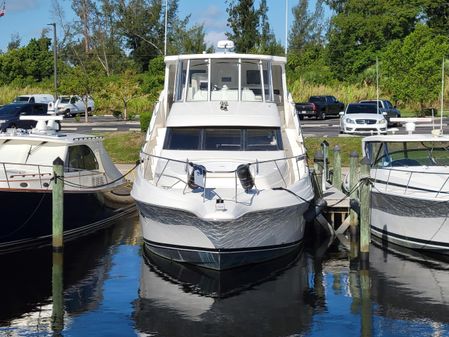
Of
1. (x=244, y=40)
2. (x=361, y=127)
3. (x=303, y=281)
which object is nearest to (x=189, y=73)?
(x=303, y=281)

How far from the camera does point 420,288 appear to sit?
14.5 metres

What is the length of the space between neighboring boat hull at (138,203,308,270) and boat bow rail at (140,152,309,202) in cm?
51

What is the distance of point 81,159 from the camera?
19.5 meters

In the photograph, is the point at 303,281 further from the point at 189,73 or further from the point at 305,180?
the point at 189,73

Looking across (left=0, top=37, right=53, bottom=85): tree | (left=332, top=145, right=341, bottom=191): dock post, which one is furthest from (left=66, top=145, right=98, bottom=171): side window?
(left=0, top=37, right=53, bottom=85): tree

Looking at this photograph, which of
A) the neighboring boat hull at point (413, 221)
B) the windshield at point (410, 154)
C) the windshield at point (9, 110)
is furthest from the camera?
the windshield at point (9, 110)

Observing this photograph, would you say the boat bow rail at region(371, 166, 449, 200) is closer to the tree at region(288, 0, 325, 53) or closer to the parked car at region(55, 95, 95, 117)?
the parked car at region(55, 95, 95, 117)

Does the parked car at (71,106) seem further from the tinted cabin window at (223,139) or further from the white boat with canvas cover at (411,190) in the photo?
the tinted cabin window at (223,139)

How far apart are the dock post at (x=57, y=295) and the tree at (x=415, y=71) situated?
32.9m

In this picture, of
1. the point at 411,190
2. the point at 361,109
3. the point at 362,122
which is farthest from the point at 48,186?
the point at 361,109

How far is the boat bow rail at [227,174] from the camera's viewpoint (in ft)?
48.0

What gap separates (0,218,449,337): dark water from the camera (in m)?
12.3

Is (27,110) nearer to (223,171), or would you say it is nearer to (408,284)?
(223,171)

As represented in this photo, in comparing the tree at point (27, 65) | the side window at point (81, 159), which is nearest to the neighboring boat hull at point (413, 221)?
the side window at point (81, 159)
